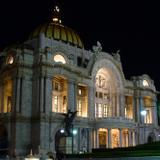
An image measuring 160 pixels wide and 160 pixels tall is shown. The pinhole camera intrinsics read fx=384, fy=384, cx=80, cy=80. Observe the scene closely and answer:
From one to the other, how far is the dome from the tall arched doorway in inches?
905

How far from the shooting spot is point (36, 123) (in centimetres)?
6669

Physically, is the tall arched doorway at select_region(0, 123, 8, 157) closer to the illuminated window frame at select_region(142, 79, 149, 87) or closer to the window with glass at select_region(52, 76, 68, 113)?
the window with glass at select_region(52, 76, 68, 113)

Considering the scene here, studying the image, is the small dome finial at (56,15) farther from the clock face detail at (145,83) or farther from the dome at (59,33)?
the clock face detail at (145,83)

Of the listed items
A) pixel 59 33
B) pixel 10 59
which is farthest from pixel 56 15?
pixel 10 59

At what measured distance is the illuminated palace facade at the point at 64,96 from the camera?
66875 millimetres

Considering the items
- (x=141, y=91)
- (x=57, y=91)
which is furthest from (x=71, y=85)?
(x=141, y=91)

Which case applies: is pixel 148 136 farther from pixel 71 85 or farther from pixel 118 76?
pixel 71 85

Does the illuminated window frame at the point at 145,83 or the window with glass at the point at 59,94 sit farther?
the illuminated window frame at the point at 145,83

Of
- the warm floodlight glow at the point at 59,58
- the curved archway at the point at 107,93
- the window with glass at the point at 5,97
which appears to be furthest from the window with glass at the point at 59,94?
the curved archway at the point at 107,93

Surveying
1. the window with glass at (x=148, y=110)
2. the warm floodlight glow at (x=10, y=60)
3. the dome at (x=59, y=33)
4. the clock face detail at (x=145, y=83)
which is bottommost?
the window with glass at (x=148, y=110)

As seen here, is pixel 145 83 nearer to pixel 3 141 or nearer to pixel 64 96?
pixel 64 96

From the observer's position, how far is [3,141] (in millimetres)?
69000

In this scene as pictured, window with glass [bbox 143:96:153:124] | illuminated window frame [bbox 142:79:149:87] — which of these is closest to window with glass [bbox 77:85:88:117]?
illuminated window frame [bbox 142:79:149:87]

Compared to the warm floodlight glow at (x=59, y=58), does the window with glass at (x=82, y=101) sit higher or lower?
lower
